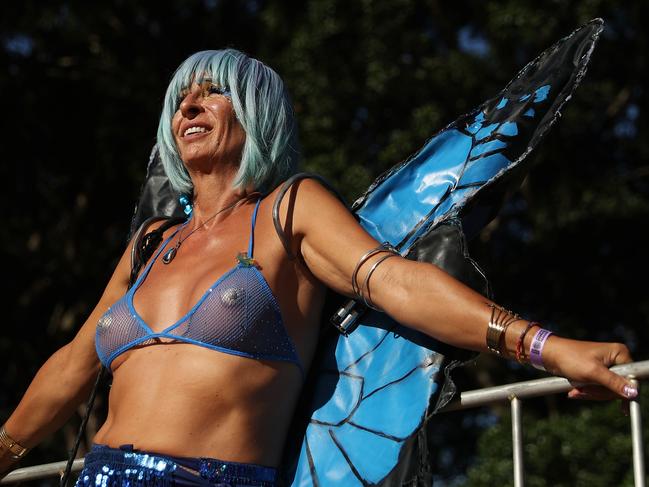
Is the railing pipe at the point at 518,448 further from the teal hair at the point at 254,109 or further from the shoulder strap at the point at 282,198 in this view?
the teal hair at the point at 254,109

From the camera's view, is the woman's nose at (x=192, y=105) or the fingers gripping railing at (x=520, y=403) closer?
the fingers gripping railing at (x=520, y=403)

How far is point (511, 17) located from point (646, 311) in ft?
11.1

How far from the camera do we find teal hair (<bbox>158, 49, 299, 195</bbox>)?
107 inches

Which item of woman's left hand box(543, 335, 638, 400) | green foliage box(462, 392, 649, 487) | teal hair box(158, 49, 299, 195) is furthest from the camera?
green foliage box(462, 392, 649, 487)

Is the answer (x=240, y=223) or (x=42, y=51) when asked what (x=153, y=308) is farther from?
(x=42, y=51)

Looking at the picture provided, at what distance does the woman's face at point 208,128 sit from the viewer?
273 cm

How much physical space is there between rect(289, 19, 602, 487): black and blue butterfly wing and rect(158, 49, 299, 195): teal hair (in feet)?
0.82

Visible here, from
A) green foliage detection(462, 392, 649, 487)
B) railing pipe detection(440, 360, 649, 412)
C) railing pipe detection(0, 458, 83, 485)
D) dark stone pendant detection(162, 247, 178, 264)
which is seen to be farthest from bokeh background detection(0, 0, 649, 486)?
railing pipe detection(440, 360, 649, 412)

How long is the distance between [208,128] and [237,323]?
621mm

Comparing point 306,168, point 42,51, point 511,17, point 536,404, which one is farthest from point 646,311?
point 42,51

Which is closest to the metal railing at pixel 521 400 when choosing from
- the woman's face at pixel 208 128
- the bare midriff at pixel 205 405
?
the bare midriff at pixel 205 405

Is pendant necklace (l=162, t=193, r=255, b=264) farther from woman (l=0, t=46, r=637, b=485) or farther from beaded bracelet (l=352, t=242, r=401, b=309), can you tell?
beaded bracelet (l=352, t=242, r=401, b=309)

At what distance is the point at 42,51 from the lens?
430 inches

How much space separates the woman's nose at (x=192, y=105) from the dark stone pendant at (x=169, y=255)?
14.0 inches
